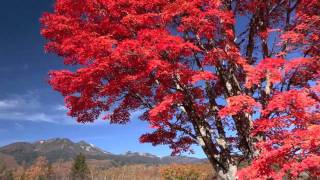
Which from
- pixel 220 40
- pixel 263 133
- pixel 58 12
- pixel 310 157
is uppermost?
pixel 58 12

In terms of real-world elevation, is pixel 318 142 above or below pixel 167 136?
below

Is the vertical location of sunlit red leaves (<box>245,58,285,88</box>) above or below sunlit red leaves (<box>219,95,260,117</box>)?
above

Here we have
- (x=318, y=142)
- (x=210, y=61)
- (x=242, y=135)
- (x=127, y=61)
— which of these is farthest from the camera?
(x=242, y=135)

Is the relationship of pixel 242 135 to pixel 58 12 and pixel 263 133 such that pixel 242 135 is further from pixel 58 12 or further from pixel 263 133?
pixel 58 12

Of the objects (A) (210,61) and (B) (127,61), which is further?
(A) (210,61)

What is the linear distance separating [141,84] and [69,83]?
289cm

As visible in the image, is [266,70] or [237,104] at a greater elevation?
[266,70]

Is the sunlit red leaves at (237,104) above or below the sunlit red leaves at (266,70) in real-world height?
below

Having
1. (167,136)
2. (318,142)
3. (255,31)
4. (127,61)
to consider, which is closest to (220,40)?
(255,31)

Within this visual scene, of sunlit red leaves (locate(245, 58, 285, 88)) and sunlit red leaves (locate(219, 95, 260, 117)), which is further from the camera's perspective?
sunlit red leaves (locate(245, 58, 285, 88))

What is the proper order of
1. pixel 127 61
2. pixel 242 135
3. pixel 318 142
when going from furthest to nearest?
1. pixel 242 135
2. pixel 127 61
3. pixel 318 142

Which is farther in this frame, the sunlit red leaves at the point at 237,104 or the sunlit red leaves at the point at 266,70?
the sunlit red leaves at the point at 266,70

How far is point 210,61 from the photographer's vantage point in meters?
15.9

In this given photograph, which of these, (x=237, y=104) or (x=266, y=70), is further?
(x=266, y=70)
